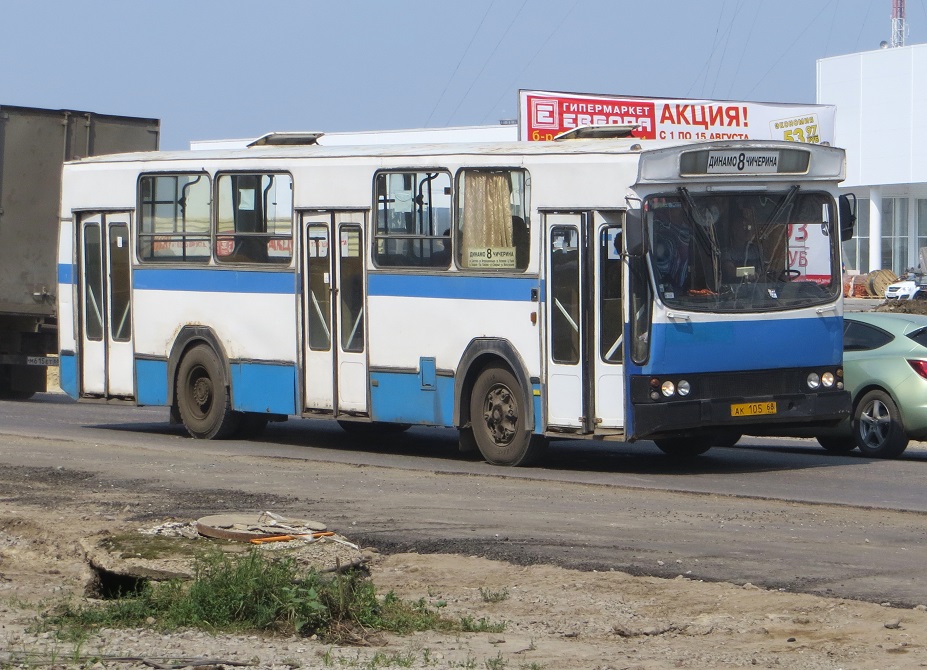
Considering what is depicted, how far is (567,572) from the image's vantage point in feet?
31.4

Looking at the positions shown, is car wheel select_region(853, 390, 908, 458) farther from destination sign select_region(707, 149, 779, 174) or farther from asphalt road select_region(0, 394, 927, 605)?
destination sign select_region(707, 149, 779, 174)

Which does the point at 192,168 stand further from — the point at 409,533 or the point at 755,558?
the point at 755,558

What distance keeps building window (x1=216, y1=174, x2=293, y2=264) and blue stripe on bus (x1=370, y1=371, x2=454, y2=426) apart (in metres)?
1.96

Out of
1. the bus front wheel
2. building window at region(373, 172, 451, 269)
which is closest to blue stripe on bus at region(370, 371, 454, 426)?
the bus front wheel

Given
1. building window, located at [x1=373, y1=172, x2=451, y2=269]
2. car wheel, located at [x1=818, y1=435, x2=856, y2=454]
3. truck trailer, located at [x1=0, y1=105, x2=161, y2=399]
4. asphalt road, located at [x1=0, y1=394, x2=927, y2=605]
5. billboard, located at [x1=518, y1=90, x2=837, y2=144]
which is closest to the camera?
asphalt road, located at [x1=0, y1=394, x2=927, y2=605]

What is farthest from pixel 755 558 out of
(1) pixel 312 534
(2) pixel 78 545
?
(2) pixel 78 545

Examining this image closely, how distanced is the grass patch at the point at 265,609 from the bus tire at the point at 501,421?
6928 millimetres

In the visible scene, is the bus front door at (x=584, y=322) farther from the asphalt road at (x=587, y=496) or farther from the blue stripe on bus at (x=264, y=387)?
the blue stripe on bus at (x=264, y=387)

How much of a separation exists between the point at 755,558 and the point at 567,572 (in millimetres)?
1303

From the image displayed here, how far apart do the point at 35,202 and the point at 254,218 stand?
8038 millimetres

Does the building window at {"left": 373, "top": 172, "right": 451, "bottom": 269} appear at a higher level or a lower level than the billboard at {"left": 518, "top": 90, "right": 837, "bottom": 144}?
lower

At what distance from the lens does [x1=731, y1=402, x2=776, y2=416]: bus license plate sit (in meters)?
14.6

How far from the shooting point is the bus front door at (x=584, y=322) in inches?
573

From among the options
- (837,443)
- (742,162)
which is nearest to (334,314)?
(742,162)
